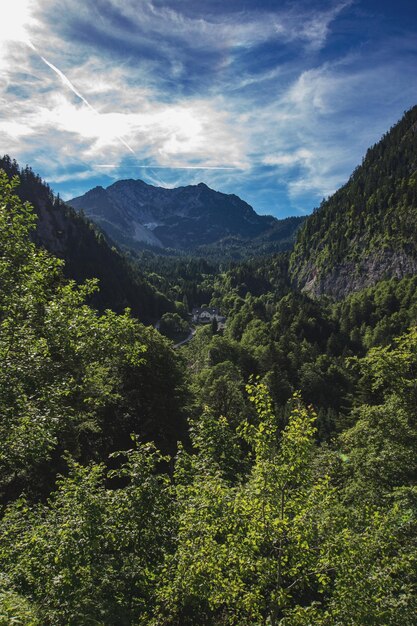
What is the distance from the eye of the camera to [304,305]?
Answer: 151m

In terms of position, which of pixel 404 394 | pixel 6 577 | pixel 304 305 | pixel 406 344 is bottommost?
pixel 6 577

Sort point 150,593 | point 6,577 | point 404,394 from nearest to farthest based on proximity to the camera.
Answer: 1. point 6,577
2. point 150,593
3. point 404,394

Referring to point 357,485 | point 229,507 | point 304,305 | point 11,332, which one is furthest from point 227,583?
point 304,305

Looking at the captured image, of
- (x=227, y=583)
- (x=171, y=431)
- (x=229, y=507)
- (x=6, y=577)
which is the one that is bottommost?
(x=171, y=431)

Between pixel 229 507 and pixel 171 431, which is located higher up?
pixel 229 507

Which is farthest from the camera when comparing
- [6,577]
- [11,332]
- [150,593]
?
[11,332]

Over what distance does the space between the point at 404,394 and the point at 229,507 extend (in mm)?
13738

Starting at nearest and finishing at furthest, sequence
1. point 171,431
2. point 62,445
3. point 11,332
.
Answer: point 11,332 < point 62,445 < point 171,431

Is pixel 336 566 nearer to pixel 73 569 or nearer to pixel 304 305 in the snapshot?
pixel 73 569

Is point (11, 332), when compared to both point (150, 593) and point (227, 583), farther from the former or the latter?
point (227, 583)

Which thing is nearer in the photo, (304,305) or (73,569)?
(73,569)

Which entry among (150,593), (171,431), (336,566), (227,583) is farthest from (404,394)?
(171,431)

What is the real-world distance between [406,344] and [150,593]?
18118mm

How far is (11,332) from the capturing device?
41.9ft
